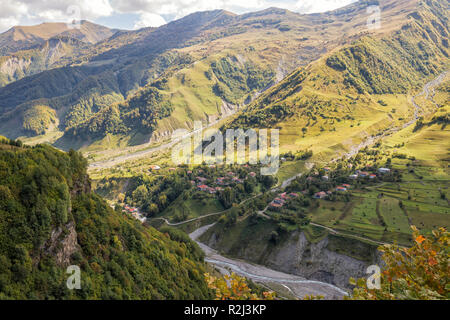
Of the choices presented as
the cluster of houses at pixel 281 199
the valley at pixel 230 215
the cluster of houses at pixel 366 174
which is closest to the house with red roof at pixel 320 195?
the valley at pixel 230 215

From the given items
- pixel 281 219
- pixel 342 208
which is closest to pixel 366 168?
pixel 342 208

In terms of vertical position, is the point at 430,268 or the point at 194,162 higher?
the point at 430,268

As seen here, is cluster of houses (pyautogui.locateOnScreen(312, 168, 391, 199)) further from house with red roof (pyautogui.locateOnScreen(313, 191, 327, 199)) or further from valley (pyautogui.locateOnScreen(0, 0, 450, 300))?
valley (pyautogui.locateOnScreen(0, 0, 450, 300))

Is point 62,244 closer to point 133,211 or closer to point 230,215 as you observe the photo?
point 230,215

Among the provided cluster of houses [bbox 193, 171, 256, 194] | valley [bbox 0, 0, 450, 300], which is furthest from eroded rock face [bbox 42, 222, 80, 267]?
cluster of houses [bbox 193, 171, 256, 194]

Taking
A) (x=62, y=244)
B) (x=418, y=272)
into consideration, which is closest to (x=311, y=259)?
(x=62, y=244)

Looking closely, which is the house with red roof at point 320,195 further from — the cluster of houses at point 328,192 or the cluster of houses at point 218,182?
the cluster of houses at point 218,182

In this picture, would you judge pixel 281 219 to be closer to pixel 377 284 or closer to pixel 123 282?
pixel 123 282

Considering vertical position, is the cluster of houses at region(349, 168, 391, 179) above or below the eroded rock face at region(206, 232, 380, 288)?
above
